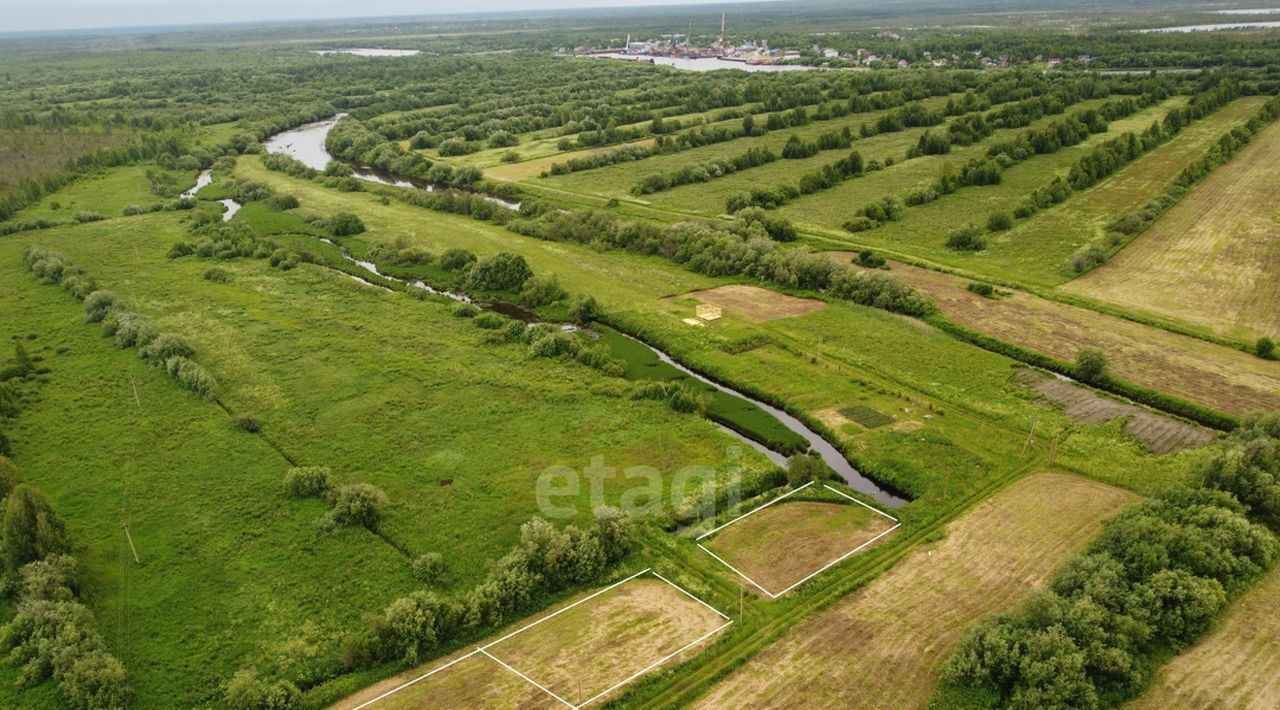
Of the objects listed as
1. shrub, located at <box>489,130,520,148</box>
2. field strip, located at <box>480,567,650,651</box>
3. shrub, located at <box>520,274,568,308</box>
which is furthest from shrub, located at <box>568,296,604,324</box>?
shrub, located at <box>489,130,520,148</box>

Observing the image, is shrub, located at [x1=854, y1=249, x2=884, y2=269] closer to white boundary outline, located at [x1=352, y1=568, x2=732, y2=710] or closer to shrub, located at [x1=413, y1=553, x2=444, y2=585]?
white boundary outline, located at [x1=352, y1=568, x2=732, y2=710]

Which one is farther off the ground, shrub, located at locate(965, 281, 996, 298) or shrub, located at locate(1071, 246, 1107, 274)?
shrub, located at locate(1071, 246, 1107, 274)

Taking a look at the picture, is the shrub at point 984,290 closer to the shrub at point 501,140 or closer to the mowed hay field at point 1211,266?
the mowed hay field at point 1211,266

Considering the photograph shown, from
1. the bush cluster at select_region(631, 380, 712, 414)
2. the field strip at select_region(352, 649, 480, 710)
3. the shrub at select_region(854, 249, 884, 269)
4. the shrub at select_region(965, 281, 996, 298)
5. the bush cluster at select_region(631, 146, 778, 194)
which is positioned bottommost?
the field strip at select_region(352, 649, 480, 710)

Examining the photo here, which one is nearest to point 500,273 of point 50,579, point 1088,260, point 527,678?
point 50,579

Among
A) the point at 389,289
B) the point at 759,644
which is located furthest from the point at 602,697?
the point at 389,289

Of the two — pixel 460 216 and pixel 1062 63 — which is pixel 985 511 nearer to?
pixel 460 216

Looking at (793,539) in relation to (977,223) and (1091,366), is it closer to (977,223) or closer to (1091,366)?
(1091,366)
